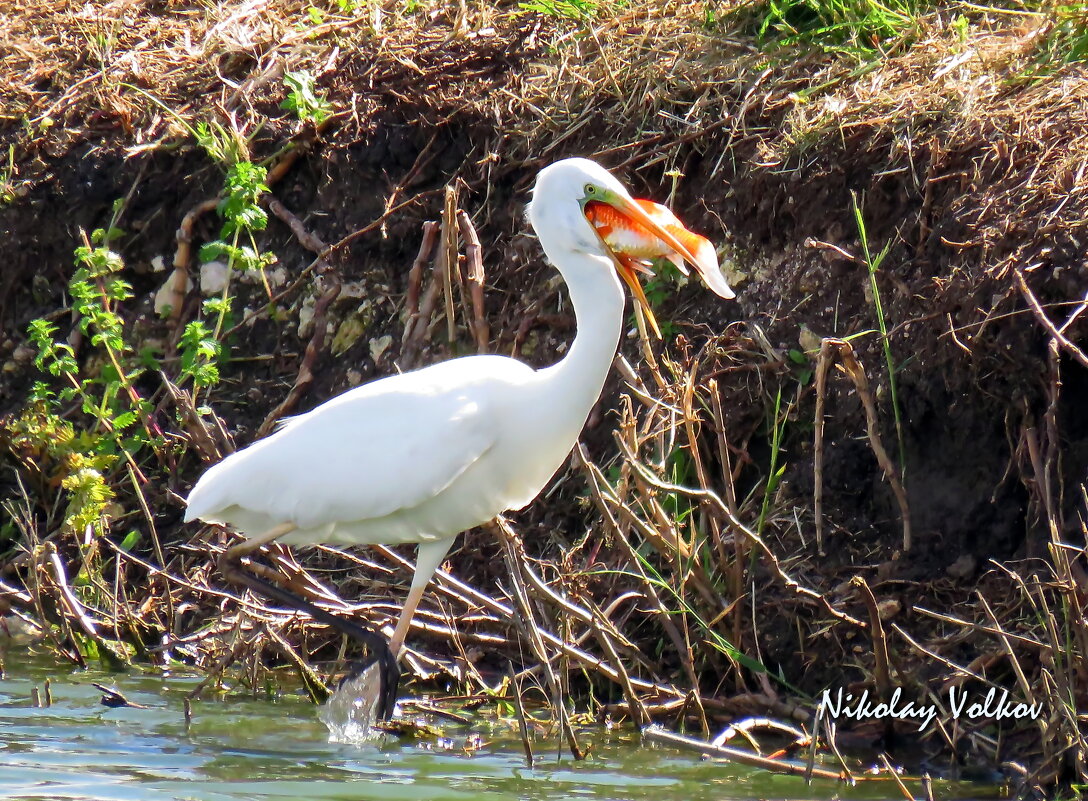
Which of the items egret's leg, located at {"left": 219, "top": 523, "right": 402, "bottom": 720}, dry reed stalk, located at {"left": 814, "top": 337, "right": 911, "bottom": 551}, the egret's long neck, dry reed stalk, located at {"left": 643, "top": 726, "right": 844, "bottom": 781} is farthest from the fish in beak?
egret's leg, located at {"left": 219, "top": 523, "right": 402, "bottom": 720}

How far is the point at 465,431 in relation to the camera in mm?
5000

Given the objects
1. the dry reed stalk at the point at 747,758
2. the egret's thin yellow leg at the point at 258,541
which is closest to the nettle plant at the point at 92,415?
the egret's thin yellow leg at the point at 258,541

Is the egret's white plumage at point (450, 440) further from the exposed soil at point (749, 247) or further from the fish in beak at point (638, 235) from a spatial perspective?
the exposed soil at point (749, 247)

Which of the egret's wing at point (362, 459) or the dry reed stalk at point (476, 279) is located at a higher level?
the dry reed stalk at point (476, 279)

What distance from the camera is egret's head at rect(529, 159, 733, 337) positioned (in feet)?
16.3

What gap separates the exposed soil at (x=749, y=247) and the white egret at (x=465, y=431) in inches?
18.8

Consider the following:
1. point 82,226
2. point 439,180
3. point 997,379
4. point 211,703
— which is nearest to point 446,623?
point 211,703

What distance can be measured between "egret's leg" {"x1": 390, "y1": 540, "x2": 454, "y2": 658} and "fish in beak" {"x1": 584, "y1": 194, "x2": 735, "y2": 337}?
1.10m

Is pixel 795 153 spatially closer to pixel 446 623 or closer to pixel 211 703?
pixel 446 623

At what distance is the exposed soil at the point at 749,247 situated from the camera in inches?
209

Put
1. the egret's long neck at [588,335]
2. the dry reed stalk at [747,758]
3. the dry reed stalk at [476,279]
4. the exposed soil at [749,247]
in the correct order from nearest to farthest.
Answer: the dry reed stalk at [747,758]
the egret's long neck at [588,335]
the exposed soil at [749,247]
the dry reed stalk at [476,279]

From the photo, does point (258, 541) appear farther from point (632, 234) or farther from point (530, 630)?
point (632, 234)
